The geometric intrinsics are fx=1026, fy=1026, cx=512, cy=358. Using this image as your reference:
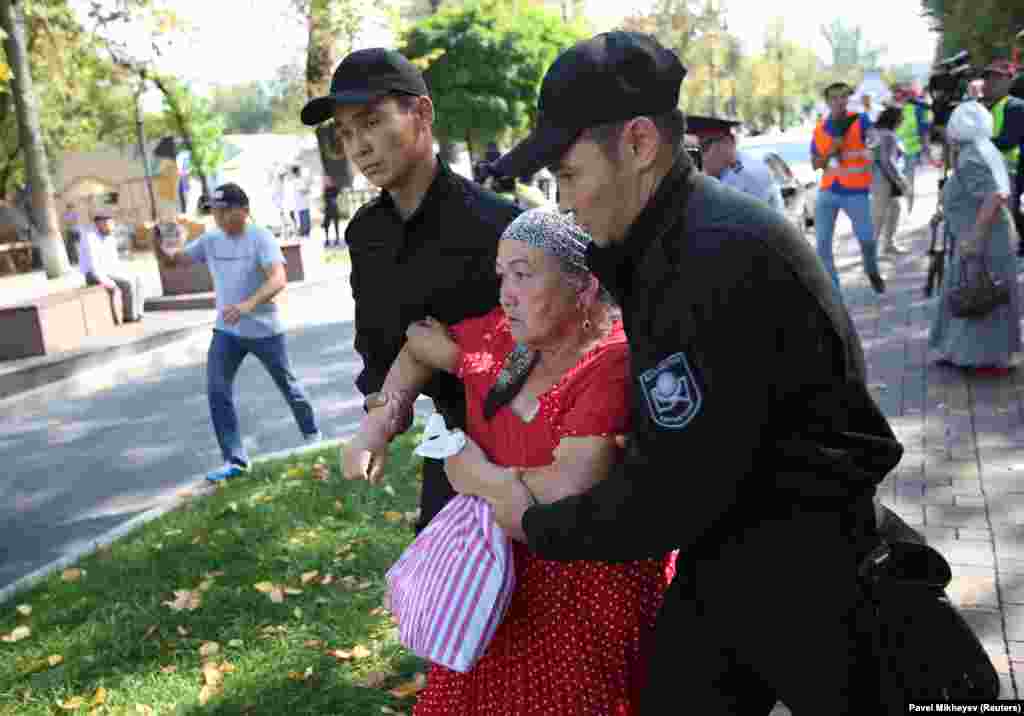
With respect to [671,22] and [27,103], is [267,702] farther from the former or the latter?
[671,22]

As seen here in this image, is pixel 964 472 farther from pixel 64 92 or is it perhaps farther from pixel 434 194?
pixel 64 92

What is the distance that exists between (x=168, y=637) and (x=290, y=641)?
59 cm

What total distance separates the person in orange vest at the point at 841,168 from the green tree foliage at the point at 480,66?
25103 mm

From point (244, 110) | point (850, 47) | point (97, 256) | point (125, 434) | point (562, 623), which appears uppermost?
point (850, 47)

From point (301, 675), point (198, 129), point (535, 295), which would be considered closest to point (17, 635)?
point (301, 675)

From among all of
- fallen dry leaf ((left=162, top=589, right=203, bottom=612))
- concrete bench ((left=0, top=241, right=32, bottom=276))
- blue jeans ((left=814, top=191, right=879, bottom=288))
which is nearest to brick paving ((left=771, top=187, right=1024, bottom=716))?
blue jeans ((left=814, top=191, right=879, bottom=288))

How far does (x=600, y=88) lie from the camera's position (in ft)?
6.02

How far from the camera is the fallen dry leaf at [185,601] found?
474cm

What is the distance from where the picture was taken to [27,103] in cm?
1759

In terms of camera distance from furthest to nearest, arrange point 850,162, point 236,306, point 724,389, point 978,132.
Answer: point 850,162 → point 236,306 → point 978,132 → point 724,389

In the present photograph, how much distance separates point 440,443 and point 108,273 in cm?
1365

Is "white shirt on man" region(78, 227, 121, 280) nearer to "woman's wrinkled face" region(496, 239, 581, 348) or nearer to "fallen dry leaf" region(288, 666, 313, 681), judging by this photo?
"fallen dry leaf" region(288, 666, 313, 681)

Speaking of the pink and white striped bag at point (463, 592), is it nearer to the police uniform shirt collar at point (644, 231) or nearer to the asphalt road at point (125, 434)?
the police uniform shirt collar at point (644, 231)

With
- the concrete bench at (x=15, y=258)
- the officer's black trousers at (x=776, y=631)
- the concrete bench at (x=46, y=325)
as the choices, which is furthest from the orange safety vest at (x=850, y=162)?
the concrete bench at (x=15, y=258)
